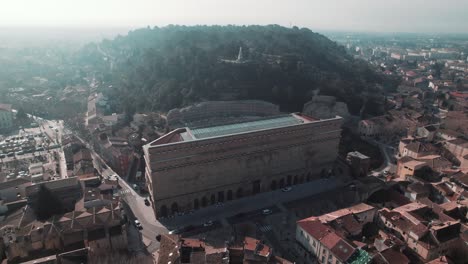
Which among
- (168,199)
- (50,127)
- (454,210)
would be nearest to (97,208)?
(168,199)

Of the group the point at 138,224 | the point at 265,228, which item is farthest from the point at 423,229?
the point at 138,224

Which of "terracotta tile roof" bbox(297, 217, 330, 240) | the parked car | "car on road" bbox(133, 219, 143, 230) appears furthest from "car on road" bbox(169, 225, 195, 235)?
"terracotta tile roof" bbox(297, 217, 330, 240)

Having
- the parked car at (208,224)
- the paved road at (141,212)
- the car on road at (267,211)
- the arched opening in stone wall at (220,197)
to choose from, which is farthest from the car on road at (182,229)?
the car on road at (267,211)

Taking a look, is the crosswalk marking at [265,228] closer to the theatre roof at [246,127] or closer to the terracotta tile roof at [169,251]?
the terracotta tile roof at [169,251]

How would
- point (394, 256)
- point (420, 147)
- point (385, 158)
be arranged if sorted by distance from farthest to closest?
point (385, 158) < point (420, 147) < point (394, 256)

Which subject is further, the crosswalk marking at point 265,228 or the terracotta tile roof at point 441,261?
the crosswalk marking at point 265,228

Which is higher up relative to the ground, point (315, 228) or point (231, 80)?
point (231, 80)

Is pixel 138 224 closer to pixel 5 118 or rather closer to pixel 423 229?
pixel 423 229
